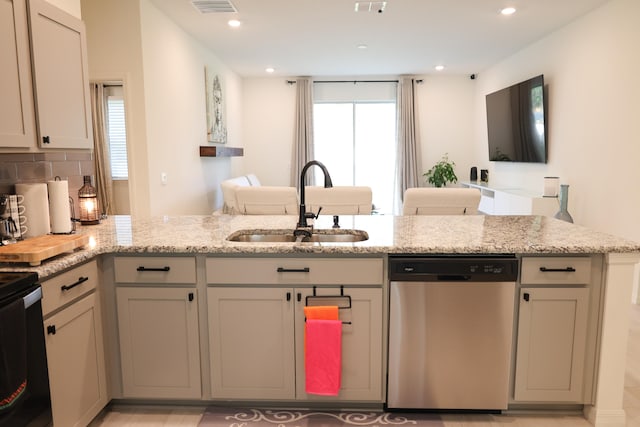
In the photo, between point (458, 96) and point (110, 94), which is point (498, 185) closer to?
point (458, 96)

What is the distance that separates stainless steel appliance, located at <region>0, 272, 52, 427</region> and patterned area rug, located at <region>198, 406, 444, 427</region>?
2.54 feet

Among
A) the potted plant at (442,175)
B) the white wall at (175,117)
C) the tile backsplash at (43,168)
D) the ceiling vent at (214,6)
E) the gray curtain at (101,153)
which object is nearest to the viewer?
the tile backsplash at (43,168)

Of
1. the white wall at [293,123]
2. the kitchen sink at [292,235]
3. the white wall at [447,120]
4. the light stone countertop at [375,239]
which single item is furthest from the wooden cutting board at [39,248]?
the white wall at [447,120]

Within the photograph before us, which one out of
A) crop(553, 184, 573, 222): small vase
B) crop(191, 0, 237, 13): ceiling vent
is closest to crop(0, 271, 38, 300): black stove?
crop(191, 0, 237, 13): ceiling vent

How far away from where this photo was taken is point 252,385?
7.21ft

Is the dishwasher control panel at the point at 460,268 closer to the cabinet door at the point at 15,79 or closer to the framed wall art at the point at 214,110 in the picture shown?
the cabinet door at the point at 15,79

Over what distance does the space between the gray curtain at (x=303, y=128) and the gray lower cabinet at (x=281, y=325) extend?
19.4 ft

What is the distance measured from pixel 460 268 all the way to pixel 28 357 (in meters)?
1.82

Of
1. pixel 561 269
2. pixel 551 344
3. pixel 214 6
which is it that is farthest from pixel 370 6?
pixel 551 344

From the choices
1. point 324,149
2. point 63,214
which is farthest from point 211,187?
point 63,214

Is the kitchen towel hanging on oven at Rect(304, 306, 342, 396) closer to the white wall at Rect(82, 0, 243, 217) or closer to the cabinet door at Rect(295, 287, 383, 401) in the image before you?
the cabinet door at Rect(295, 287, 383, 401)

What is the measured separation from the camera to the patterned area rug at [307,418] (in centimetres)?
216

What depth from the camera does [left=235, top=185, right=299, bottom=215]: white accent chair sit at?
3.69 meters

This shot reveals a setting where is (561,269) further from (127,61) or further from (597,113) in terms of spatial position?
(127,61)
